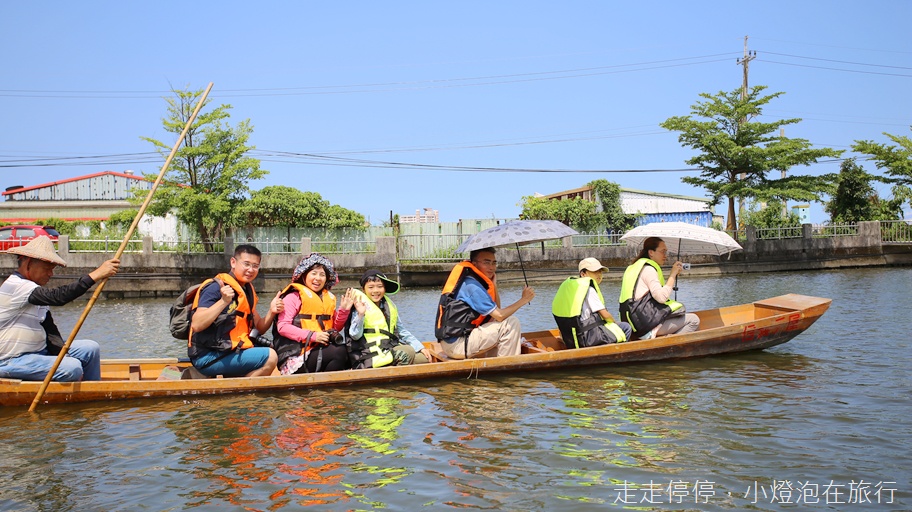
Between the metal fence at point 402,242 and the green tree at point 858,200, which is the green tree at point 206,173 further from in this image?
the green tree at point 858,200

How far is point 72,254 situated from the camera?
25781mm

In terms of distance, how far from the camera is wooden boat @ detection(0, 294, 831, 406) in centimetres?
793

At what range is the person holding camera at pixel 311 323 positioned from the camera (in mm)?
8180

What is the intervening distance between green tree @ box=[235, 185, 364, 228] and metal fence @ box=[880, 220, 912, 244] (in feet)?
77.2

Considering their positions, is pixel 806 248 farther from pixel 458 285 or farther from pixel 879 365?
pixel 458 285

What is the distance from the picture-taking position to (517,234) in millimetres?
8406

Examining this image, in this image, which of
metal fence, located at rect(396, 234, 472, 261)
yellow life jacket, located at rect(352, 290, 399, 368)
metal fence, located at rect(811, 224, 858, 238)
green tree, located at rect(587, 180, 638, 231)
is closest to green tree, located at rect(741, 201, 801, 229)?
metal fence, located at rect(811, 224, 858, 238)

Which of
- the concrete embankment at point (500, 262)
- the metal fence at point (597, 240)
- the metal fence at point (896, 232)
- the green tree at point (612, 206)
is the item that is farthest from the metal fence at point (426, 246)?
the metal fence at point (896, 232)

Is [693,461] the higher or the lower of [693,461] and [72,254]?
the lower

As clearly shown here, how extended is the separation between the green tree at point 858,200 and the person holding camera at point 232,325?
34381 millimetres

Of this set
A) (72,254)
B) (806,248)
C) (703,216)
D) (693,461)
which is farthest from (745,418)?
(703,216)

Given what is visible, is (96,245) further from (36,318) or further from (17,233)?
(36,318)

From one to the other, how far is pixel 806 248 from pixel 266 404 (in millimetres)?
29469

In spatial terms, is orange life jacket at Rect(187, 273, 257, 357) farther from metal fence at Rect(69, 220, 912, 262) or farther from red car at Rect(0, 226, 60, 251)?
red car at Rect(0, 226, 60, 251)
